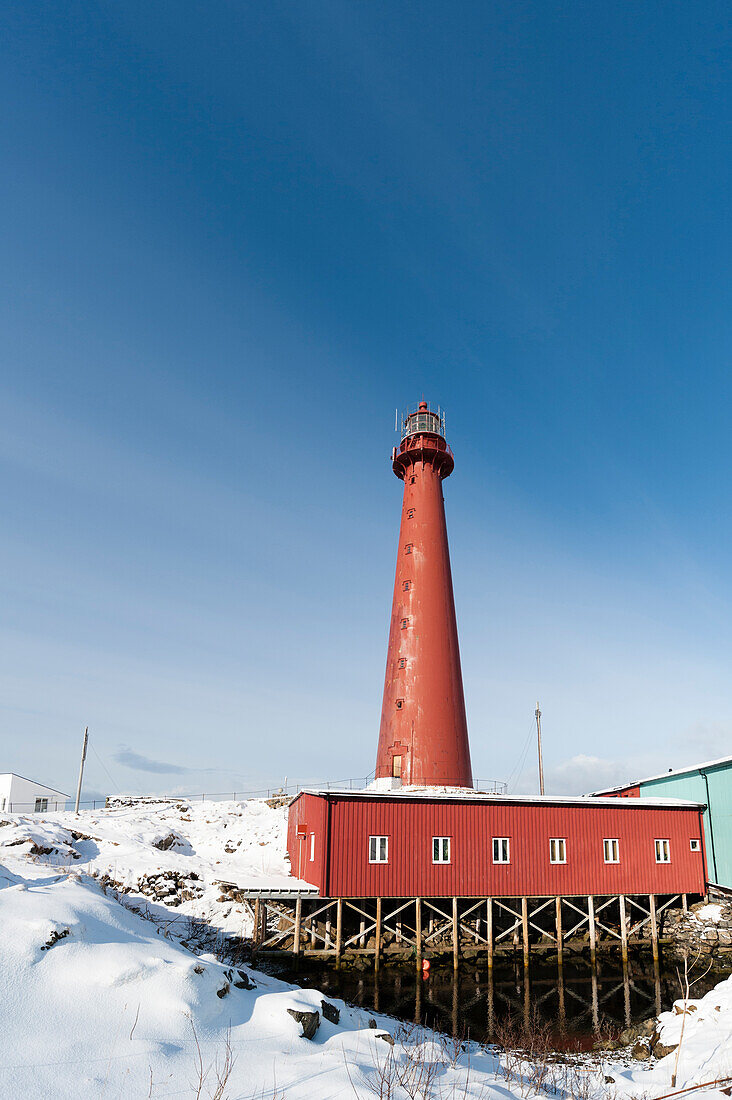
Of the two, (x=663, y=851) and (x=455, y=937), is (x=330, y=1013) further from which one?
(x=663, y=851)

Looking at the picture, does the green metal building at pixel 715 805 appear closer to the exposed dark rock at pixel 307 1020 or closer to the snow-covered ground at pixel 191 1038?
the snow-covered ground at pixel 191 1038

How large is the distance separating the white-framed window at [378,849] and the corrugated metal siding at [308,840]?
1884mm

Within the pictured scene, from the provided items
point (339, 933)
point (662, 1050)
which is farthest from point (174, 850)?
point (662, 1050)

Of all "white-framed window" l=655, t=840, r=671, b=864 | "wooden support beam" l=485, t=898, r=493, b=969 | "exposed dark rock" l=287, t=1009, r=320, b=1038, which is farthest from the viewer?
"white-framed window" l=655, t=840, r=671, b=864

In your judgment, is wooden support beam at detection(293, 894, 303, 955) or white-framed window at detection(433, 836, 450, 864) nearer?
wooden support beam at detection(293, 894, 303, 955)

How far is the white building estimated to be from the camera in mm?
46906

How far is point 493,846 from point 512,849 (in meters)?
0.84

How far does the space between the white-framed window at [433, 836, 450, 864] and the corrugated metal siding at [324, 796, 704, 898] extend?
0.75 ft

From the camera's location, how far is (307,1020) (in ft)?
36.7

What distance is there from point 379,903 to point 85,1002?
17901 mm

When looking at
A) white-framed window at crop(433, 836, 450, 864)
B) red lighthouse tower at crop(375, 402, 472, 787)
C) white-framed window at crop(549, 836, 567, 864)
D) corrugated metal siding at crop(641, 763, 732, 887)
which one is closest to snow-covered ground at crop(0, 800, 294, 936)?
white-framed window at crop(433, 836, 450, 864)

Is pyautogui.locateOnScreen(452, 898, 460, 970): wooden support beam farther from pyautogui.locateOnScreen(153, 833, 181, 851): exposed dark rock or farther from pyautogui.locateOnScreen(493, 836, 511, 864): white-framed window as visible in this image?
pyautogui.locateOnScreen(153, 833, 181, 851): exposed dark rock

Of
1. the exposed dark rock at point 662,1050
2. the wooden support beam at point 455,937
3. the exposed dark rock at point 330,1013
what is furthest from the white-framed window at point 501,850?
the exposed dark rock at point 330,1013

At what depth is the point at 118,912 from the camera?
13914 millimetres
